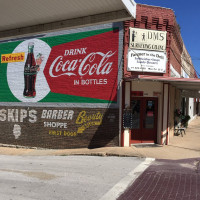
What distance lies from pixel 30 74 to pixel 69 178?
31.2ft

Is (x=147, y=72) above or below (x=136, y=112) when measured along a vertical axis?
above

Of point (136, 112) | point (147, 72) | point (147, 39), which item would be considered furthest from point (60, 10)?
point (136, 112)

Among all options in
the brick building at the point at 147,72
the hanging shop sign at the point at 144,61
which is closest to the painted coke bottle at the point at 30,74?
the brick building at the point at 147,72

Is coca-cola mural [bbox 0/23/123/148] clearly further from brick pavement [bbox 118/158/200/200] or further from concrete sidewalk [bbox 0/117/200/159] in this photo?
brick pavement [bbox 118/158/200/200]

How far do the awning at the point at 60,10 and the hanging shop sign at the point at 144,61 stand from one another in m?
1.97

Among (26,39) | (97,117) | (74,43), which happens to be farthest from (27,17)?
(97,117)

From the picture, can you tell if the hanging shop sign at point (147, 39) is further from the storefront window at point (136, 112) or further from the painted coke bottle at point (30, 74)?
the painted coke bottle at point (30, 74)

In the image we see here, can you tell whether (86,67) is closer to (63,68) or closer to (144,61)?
(63,68)

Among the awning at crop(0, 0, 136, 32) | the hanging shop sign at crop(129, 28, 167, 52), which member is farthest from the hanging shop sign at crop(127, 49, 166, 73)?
the awning at crop(0, 0, 136, 32)

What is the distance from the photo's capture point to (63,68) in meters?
14.6

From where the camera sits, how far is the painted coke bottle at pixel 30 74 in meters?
15.7

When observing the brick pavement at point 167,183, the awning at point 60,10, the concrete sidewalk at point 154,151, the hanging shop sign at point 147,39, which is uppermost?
the awning at point 60,10

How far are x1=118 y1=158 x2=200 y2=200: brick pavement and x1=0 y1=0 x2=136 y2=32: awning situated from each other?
7.80 meters

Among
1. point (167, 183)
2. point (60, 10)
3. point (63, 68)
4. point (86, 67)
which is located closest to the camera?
point (167, 183)
